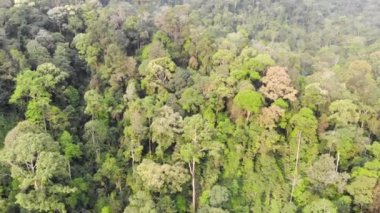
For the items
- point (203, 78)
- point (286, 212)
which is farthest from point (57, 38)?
point (286, 212)

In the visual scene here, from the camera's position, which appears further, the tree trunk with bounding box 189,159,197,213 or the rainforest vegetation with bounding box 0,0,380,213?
the tree trunk with bounding box 189,159,197,213

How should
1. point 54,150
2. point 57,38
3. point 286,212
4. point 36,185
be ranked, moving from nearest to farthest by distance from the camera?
point 36,185, point 54,150, point 286,212, point 57,38

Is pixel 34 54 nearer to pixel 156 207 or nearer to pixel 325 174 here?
pixel 156 207

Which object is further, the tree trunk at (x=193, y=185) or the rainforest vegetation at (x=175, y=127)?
the tree trunk at (x=193, y=185)

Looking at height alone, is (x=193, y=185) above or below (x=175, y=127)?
below

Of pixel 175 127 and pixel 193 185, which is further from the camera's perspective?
pixel 175 127

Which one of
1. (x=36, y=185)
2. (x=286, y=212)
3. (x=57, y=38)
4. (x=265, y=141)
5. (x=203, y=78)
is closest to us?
(x=36, y=185)

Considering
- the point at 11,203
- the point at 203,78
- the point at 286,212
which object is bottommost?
the point at 286,212

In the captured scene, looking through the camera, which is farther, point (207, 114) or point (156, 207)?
point (207, 114)
